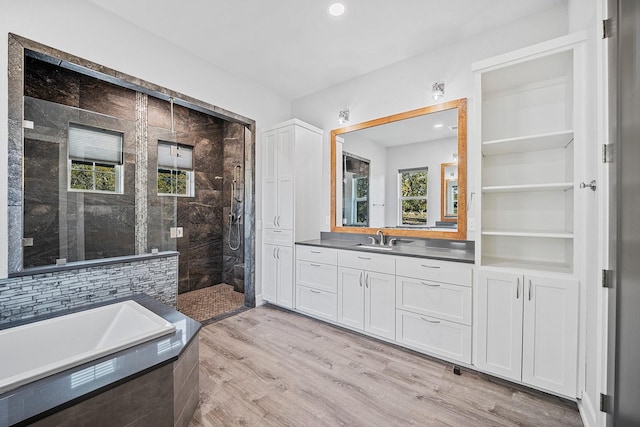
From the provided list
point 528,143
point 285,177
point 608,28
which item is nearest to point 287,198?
point 285,177

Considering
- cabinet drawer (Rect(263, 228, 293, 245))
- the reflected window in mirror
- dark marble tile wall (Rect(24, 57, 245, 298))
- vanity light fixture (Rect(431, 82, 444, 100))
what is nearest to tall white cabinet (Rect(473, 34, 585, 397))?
vanity light fixture (Rect(431, 82, 444, 100))

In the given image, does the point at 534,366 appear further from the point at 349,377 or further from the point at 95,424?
the point at 95,424

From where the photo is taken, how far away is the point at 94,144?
8.31 feet

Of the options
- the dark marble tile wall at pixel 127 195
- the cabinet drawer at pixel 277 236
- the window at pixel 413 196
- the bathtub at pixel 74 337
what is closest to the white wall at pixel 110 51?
the dark marble tile wall at pixel 127 195

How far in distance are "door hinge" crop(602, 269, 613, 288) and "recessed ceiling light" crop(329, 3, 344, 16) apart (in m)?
2.52

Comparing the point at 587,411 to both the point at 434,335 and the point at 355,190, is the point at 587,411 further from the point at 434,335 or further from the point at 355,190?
the point at 355,190

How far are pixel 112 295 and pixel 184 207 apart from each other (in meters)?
1.99

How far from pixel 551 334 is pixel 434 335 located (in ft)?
2.61

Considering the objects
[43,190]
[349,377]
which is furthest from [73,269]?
[349,377]

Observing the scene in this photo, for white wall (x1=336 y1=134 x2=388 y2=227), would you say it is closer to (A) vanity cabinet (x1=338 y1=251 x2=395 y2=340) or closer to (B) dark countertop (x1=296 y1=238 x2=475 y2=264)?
(B) dark countertop (x1=296 y1=238 x2=475 y2=264)

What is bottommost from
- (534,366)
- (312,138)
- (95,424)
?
(534,366)

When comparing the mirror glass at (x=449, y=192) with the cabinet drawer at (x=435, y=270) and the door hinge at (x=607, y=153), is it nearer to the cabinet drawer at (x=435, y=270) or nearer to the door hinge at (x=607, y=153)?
the cabinet drawer at (x=435, y=270)

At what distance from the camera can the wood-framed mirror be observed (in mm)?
2688

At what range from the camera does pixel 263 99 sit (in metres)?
3.73
